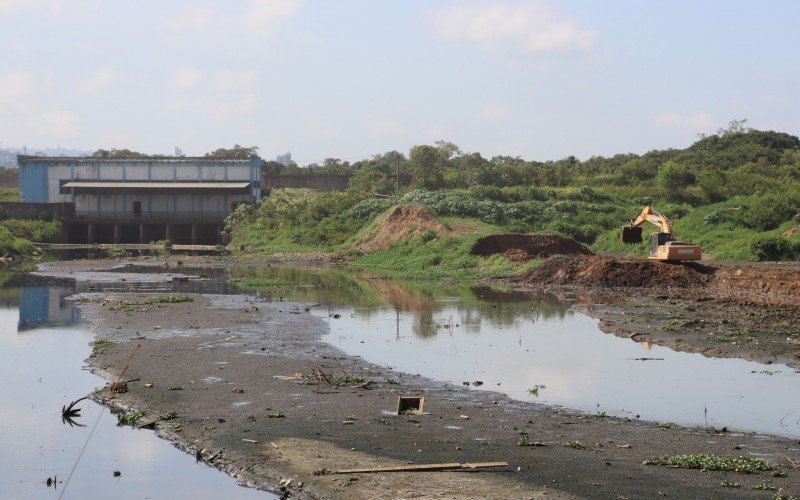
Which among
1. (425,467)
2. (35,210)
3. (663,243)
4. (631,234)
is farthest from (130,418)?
(35,210)

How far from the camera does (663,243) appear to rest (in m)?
41.1

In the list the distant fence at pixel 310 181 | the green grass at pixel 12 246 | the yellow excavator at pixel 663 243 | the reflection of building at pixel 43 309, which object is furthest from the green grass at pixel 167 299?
the distant fence at pixel 310 181

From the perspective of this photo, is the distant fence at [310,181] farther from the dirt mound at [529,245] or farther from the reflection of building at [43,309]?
the reflection of building at [43,309]

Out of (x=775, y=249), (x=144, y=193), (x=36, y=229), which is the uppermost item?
(x=144, y=193)

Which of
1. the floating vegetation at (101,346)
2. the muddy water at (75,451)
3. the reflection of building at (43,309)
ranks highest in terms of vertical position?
the floating vegetation at (101,346)

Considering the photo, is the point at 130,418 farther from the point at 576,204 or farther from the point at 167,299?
the point at 576,204

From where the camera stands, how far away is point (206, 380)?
762 inches

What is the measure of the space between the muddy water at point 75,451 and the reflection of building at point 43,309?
6.50 m

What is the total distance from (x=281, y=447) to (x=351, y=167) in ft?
369

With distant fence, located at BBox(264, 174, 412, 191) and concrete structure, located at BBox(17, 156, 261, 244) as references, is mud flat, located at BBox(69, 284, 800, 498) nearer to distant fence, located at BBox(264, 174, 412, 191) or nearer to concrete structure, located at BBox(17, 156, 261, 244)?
concrete structure, located at BBox(17, 156, 261, 244)

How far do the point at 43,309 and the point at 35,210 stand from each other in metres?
52.0

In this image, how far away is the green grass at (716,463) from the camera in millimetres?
12664

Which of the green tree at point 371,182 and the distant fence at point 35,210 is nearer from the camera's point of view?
the distant fence at point 35,210

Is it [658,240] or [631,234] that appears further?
[631,234]
